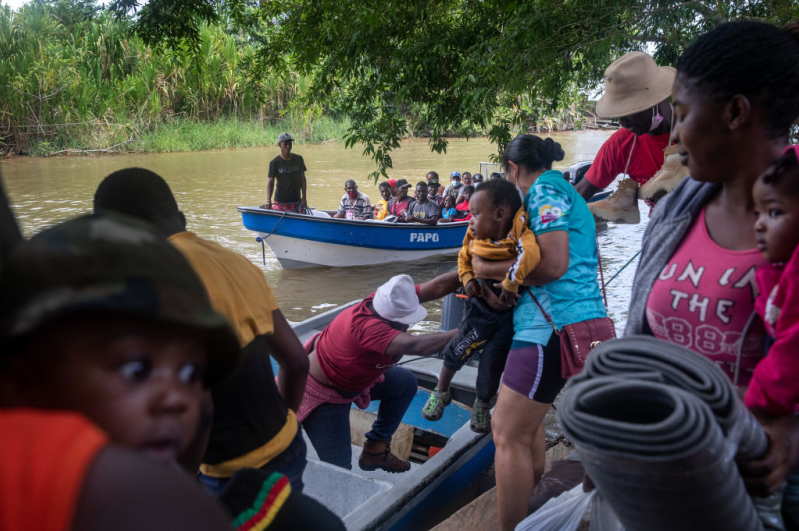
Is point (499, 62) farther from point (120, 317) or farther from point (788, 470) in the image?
point (120, 317)

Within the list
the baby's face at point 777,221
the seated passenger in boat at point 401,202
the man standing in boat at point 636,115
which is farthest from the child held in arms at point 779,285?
the seated passenger in boat at point 401,202

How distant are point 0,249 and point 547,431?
4.27 meters

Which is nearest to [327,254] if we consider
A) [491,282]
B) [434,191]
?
[434,191]

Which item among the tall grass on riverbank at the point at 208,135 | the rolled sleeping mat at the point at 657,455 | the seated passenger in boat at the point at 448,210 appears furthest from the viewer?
the tall grass on riverbank at the point at 208,135

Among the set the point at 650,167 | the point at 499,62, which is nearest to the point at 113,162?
the point at 499,62

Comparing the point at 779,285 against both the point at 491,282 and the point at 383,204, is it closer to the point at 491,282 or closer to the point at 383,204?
the point at 491,282

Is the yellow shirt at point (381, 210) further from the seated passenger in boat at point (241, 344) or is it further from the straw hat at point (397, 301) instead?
the seated passenger in boat at point (241, 344)

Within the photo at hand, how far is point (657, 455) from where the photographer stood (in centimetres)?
93

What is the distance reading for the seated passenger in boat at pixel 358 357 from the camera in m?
2.99

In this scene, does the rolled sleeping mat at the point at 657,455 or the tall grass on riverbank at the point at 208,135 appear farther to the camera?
the tall grass on riverbank at the point at 208,135

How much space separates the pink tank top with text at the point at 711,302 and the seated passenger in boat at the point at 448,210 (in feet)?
30.2

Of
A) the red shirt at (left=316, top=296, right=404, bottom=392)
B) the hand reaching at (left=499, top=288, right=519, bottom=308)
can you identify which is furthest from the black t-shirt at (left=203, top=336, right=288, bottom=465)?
the red shirt at (left=316, top=296, right=404, bottom=392)

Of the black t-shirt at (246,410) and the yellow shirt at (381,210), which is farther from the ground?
the black t-shirt at (246,410)

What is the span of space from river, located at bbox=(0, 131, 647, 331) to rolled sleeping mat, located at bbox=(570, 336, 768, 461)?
15.3ft
